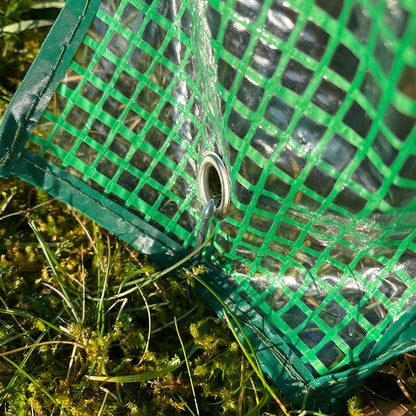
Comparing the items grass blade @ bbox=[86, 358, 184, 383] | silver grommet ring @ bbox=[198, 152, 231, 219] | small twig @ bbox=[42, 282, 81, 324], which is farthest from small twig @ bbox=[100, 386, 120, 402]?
silver grommet ring @ bbox=[198, 152, 231, 219]

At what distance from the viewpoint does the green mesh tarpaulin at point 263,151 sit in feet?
3.08

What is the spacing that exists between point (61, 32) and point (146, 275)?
840 millimetres

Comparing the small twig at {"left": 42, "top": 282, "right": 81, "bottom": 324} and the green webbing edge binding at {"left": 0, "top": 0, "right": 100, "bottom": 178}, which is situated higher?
the green webbing edge binding at {"left": 0, "top": 0, "right": 100, "bottom": 178}

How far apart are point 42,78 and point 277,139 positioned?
82 cm

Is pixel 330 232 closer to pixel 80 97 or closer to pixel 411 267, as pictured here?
pixel 411 267

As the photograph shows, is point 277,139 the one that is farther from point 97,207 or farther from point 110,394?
point 110,394

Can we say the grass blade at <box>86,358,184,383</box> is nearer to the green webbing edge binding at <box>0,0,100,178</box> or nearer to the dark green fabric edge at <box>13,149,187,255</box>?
the dark green fabric edge at <box>13,149,187,255</box>

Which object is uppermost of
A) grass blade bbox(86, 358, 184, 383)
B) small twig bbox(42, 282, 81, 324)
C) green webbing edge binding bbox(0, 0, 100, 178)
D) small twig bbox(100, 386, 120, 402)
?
green webbing edge binding bbox(0, 0, 100, 178)

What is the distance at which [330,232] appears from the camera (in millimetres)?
1189

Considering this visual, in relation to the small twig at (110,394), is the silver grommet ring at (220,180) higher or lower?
higher

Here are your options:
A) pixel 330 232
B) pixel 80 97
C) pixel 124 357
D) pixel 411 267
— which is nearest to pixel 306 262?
pixel 330 232

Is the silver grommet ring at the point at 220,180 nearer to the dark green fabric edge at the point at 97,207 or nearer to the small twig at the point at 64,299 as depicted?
the dark green fabric edge at the point at 97,207

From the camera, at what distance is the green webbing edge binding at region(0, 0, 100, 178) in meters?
1.41

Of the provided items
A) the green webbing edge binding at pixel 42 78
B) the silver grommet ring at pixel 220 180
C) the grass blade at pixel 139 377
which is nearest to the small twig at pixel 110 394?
the grass blade at pixel 139 377
